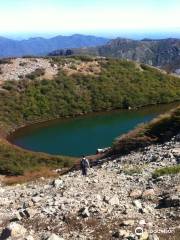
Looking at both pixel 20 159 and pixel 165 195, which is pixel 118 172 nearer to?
pixel 165 195


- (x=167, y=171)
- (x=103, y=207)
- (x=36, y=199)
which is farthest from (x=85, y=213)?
(x=167, y=171)

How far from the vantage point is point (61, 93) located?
403 ft

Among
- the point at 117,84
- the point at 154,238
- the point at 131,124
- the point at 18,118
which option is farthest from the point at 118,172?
the point at 117,84

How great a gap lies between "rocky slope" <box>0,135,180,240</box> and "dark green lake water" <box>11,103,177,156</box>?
137 feet

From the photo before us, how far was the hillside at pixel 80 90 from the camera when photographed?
11325cm

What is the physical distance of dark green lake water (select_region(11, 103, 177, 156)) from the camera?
248ft

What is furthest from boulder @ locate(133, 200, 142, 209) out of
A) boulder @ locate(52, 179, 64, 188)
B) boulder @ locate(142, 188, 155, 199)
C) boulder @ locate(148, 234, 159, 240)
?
Result: boulder @ locate(52, 179, 64, 188)

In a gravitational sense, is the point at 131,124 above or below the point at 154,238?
below

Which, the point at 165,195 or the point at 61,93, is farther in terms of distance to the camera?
the point at 61,93

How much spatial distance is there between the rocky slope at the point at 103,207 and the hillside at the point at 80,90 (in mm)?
72368

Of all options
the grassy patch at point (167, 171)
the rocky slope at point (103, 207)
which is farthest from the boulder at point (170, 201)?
the grassy patch at point (167, 171)

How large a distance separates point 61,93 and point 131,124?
34.1 m

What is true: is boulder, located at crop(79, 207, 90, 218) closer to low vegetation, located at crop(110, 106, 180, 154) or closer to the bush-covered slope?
low vegetation, located at crop(110, 106, 180, 154)

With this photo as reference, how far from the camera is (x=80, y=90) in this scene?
125 meters
